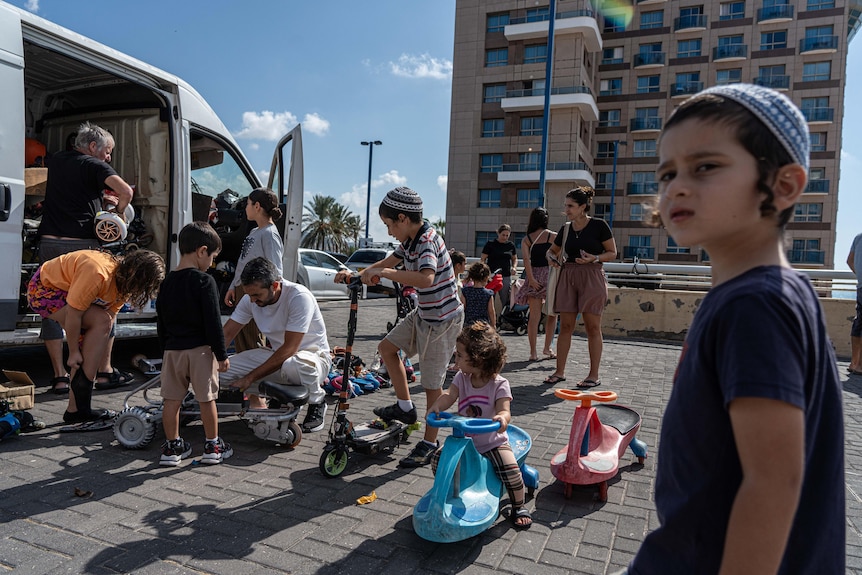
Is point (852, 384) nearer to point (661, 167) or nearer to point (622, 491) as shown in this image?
point (622, 491)

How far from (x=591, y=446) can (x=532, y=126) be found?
136 ft

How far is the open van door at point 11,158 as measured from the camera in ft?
16.0

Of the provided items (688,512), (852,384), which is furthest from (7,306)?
(852,384)

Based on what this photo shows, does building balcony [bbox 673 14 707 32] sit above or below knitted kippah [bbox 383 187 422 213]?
above

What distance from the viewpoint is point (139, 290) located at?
15.4 ft

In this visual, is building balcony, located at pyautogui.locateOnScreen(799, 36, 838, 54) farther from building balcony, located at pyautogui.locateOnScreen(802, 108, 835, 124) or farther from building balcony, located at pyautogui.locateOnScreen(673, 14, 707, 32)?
building balcony, located at pyautogui.locateOnScreen(673, 14, 707, 32)

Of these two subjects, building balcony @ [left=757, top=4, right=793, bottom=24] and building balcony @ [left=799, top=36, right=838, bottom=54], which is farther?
building balcony @ [left=757, top=4, right=793, bottom=24]

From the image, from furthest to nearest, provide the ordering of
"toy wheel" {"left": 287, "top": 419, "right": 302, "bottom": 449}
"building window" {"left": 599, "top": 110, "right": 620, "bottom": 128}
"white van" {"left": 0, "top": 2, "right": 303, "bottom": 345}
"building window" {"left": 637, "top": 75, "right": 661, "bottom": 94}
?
"building window" {"left": 599, "top": 110, "right": 620, "bottom": 128} < "building window" {"left": 637, "top": 75, "right": 661, "bottom": 94} < "white van" {"left": 0, "top": 2, "right": 303, "bottom": 345} < "toy wheel" {"left": 287, "top": 419, "right": 302, "bottom": 449}

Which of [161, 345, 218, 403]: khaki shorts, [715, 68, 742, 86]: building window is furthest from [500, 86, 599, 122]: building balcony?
[161, 345, 218, 403]: khaki shorts

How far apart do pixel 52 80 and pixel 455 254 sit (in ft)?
18.3

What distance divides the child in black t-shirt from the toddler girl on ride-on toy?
161 centimetres

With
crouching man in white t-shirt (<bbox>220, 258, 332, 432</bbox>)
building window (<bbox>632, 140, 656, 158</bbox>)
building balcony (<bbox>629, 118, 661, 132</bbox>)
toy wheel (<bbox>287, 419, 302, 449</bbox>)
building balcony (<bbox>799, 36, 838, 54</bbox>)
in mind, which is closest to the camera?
toy wheel (<bbox>287, 419, 302, 449</bbox>)

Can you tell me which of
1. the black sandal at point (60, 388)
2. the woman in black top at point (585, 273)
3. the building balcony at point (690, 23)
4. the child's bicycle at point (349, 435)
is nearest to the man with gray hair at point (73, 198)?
the black sandal at point (60, 388)

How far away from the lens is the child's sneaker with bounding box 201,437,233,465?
3.83 m
